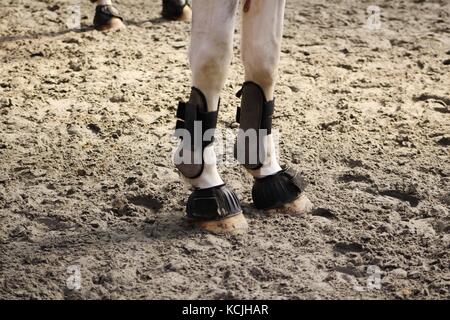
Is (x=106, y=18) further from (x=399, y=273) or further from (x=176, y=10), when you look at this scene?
(x=399, y=273)

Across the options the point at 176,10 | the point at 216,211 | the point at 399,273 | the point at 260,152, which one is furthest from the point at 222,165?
the point at 176,10

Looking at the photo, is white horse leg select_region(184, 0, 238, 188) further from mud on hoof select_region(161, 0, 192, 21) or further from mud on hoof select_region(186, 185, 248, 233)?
mud on hoof select_region(161, 0, 192, 21)

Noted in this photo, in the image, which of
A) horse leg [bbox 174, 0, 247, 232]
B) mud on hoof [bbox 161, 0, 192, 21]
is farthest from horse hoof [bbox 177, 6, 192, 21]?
horse leg [bbox 174, 0, 247, 232]

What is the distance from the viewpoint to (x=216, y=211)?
3109 mm

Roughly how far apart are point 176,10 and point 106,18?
47cm

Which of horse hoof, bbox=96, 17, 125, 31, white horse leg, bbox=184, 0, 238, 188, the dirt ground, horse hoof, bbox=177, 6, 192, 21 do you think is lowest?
the dirt ground

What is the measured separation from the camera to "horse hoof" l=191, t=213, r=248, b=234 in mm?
3115

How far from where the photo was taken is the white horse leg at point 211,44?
115 inches

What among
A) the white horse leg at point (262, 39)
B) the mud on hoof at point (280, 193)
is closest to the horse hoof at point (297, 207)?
the mud on hoof at point (280, 193)

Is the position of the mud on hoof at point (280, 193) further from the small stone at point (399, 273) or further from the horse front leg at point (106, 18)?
the horse front leg at point (106, 18)

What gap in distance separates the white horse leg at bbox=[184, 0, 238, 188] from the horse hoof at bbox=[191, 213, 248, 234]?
1.32 ft

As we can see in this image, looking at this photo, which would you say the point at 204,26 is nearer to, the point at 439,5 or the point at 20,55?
the point at 20,55

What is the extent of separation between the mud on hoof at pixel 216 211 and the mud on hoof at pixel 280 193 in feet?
0.48

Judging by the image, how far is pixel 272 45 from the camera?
3.05 meters
